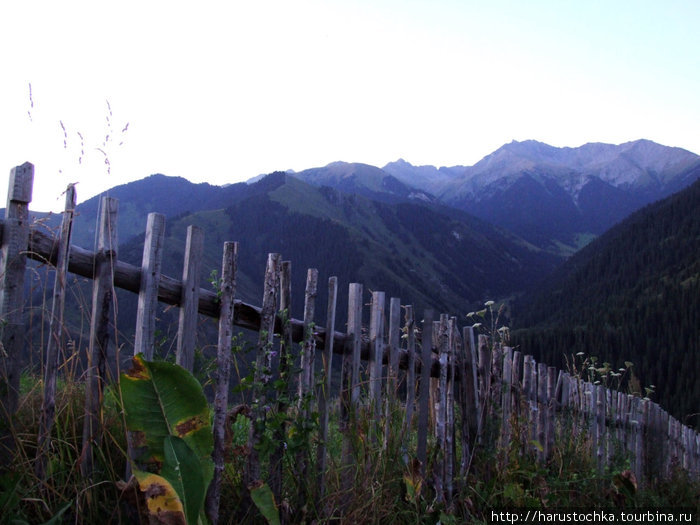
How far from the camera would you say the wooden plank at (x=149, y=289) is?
2.91m

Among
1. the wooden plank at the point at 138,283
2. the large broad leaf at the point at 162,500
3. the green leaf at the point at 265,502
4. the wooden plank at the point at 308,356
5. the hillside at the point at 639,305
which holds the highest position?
the hillside at the point at 639,305

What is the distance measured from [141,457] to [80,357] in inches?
29.4

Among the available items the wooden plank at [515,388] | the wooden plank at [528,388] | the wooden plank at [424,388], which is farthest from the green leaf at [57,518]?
the wooden plank at [528,388]

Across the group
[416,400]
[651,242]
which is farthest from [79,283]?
[651,242]

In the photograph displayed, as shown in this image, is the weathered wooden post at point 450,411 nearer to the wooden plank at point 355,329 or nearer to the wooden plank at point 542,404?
the wooden plank at point 355,329

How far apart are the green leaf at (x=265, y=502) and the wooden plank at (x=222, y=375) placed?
0.61 feet

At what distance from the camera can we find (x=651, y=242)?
5615 inches

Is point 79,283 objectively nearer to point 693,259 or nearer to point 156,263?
point 156,263

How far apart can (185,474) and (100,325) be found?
0.93 metres

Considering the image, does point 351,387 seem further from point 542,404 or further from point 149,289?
point 542,404

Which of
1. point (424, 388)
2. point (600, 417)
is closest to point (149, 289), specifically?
point (424, 388)

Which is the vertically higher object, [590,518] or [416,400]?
[416,400]

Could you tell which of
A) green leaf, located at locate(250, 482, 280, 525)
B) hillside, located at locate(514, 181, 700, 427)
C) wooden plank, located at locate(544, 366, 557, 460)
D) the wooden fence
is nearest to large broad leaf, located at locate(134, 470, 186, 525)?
the wooden fence

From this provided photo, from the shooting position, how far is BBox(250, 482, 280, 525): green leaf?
2.77 meters
